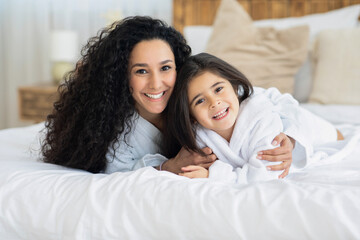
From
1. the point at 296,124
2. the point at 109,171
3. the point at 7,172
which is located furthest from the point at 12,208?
the point at 296,124

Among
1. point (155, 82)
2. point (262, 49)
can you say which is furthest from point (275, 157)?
point (262, 49)

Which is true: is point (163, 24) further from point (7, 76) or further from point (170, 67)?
point (7, 76)

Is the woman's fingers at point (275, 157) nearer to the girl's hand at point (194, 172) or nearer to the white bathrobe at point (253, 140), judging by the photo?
the white bathrobe at point (253, 140)

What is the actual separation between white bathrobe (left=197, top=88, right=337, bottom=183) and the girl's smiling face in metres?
0.06

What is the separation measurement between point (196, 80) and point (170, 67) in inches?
4.8

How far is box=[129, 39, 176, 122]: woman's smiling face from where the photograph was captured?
5.25 feet

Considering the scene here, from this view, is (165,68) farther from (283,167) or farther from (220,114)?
(283,167)

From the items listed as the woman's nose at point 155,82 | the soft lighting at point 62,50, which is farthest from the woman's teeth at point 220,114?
the soft lighting at point 62,50

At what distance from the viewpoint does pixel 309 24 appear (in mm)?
2850

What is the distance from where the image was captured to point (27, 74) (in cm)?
446

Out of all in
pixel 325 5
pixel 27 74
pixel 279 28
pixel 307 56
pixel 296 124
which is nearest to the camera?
Result: pixel 296 124

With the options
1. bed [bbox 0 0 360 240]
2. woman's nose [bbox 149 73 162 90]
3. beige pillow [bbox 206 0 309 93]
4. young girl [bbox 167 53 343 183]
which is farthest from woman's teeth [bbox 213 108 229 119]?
beige pillow [bbox 206 0 309 93]

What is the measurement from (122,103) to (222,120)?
0.39 meters

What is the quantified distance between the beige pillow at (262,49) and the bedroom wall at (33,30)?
146 centimetres
